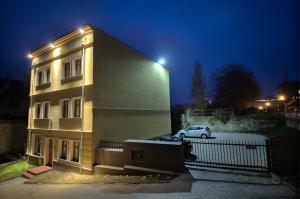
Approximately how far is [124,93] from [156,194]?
934 centimetres

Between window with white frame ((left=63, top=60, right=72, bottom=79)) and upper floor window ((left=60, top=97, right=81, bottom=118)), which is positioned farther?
window with white frame ((left=63, top=60, right=72, bottom=79))

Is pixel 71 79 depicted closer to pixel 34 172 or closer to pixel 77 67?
pixel 77 67

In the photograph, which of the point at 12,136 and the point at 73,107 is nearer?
the point at 73,107

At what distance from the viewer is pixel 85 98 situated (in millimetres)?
12547

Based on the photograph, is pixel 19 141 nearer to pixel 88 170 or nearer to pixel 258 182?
pixel 88 170

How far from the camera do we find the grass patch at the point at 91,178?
9039 millimetres

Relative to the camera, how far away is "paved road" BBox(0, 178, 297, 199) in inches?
262

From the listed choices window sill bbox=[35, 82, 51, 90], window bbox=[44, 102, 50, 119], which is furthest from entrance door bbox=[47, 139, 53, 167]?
window sill bbox=[35, 82, 51, 90]

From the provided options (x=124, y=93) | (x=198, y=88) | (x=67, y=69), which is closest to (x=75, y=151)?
(x=124, y=93)

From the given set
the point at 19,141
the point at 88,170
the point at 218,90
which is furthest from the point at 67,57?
the point at 218,90

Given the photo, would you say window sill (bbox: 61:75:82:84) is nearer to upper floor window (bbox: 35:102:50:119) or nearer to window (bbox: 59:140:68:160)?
upper floor window (bbox: 35:102:50:119)

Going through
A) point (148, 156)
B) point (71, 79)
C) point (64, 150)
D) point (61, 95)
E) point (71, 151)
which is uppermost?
point (71, 79)

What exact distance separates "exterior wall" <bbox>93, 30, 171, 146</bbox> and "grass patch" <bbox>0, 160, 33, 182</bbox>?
831 centimetres

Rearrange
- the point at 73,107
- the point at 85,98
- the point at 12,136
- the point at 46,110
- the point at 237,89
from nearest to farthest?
the point at 85,98 < the point at 73,107 < the point at 46,110 < the point at 12,136 < the point at 237,89
